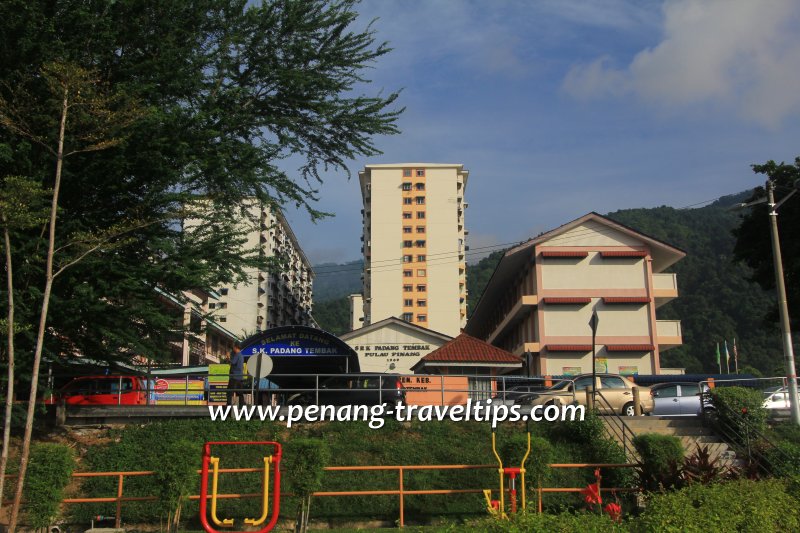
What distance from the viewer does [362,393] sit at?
70.1 ft

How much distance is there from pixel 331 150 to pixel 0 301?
10.9 m

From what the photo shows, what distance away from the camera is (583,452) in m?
17.5

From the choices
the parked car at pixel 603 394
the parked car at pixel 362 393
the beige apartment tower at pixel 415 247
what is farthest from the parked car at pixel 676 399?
the beige apartment tower at pixel 415 247

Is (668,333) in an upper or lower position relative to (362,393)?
upper

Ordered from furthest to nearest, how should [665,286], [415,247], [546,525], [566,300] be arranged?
[415,247]
[665,286]
[566,300]
[546,525]

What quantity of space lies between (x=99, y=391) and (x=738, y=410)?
56.7 feet

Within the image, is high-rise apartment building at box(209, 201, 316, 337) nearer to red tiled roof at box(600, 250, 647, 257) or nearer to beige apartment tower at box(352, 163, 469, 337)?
beige apartment tower at box(352, 163, 469, 337)

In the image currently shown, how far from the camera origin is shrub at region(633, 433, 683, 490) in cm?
1395

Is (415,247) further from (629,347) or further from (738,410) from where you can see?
(738,410)

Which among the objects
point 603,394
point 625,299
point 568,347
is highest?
point 625,299

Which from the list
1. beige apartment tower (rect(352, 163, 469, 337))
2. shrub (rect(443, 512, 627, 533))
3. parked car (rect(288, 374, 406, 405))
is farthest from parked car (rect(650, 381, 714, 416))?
beige apartment tower (rect(352, 163, 469, 337))

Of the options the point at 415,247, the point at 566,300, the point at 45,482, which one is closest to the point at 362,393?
the point at 45,482

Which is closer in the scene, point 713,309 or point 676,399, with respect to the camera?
point 676,399

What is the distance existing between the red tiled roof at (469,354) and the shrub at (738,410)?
11009mm
